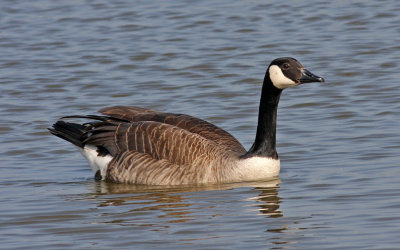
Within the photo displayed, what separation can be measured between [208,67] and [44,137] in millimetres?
4328

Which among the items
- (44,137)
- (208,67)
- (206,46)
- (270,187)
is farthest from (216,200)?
(206,46)

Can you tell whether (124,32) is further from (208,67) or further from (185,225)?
(185,225)

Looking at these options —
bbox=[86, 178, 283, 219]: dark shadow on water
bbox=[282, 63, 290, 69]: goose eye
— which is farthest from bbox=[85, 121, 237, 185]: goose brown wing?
bbox=[282, 63, 290, 69]: goose eye

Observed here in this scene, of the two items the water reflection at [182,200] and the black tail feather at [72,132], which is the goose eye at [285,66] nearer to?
the water reflection at [182,200]

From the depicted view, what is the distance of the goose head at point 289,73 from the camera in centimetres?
1034

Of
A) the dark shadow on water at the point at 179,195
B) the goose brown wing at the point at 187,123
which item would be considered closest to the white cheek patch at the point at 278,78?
the goose brown wing at the point at 187,123

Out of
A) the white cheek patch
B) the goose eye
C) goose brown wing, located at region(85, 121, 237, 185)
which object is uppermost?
the goose eye

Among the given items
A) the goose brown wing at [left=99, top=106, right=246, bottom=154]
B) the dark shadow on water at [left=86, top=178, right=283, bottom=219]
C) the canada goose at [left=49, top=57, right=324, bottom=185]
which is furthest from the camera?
the goose brown wing at [left=99, top=106, right=246, bottom=154]

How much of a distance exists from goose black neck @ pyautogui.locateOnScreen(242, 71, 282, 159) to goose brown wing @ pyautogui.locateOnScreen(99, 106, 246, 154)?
0.32 m

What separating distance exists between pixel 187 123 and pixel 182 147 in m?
0.53

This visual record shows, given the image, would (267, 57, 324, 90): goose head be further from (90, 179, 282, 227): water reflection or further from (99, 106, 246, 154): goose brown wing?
(90, 179, 282, 227): water reflection

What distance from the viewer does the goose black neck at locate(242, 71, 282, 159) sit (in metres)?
10.6

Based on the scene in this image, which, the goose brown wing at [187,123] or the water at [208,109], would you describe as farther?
the goose brown wing at [187,123]

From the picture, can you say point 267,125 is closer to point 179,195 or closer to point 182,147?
point 182,147
